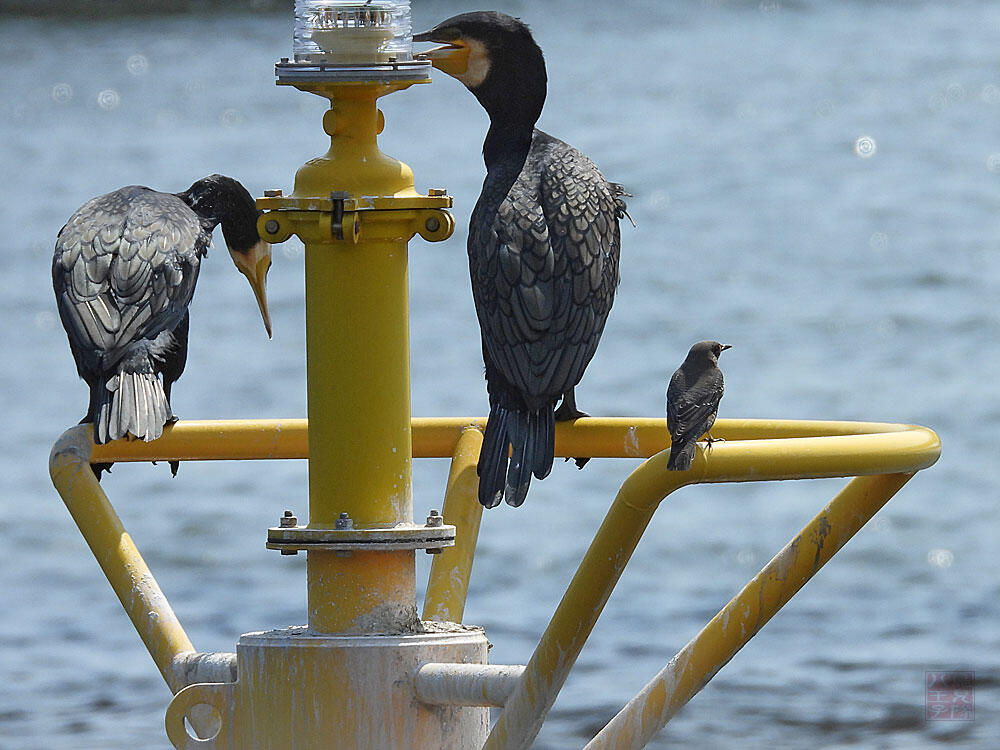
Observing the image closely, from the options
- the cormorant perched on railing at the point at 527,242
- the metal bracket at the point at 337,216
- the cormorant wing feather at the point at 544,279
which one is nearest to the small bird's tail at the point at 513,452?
the cormorant perched on railing at the point at 527,242

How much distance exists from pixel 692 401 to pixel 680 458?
358 mm

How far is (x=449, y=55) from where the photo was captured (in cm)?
315

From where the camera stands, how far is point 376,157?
244 cm

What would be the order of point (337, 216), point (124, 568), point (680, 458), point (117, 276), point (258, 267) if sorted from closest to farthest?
point (680, 458) < point (337, 216) < point (124, 568) < point (117, 276) < point (258, 267)

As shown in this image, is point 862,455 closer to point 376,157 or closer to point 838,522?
point 838,522

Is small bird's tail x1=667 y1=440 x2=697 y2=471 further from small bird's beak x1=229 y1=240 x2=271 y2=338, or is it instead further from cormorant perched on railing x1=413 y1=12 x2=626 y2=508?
small bird's beak x1=229 y1=240 x2=271 y2=338

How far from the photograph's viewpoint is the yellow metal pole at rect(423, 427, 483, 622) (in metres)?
2.70

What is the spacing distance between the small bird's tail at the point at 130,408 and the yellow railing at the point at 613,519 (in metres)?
0.18

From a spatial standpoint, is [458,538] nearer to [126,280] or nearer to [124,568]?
[124,568]

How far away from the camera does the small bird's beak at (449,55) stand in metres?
3.10

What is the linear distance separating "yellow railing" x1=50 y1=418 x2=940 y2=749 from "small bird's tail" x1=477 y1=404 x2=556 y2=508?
0.03 metres

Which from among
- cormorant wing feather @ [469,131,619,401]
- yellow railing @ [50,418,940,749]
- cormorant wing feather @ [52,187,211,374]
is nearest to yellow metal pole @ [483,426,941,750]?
yellow railing @ [50,418,940,749]

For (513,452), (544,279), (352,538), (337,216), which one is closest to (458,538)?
(513,452)

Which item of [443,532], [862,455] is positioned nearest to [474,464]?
[443,532]
